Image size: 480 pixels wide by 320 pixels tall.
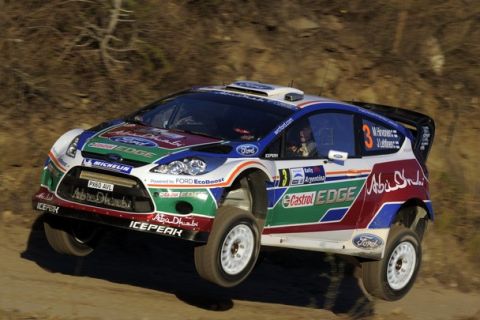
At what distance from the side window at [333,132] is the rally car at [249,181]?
13 millimetres

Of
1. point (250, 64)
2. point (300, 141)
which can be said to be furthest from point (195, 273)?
point (250, 64)

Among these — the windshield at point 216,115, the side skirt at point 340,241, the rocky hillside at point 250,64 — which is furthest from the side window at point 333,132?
the rocky hillside at point 250,64

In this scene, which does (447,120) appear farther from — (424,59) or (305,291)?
(305,291)

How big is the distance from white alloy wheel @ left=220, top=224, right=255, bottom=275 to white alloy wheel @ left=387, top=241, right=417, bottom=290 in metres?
2.18

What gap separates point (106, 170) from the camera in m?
7.15

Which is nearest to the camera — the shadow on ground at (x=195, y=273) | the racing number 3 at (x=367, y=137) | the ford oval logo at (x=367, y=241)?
the ford oval logo at (x=367, y=241)

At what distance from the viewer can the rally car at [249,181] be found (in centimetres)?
703

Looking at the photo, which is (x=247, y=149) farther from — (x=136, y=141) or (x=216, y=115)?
(x=136, y=141)

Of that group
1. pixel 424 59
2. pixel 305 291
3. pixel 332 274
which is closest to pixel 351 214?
pixel 305 291

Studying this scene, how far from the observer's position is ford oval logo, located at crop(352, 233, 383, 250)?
865 cm

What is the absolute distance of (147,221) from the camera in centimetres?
700

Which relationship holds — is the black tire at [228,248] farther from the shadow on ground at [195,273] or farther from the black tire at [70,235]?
the black tire at [70,235]

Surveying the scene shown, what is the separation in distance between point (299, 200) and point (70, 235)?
2.08 m

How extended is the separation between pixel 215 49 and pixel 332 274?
13.1ft
